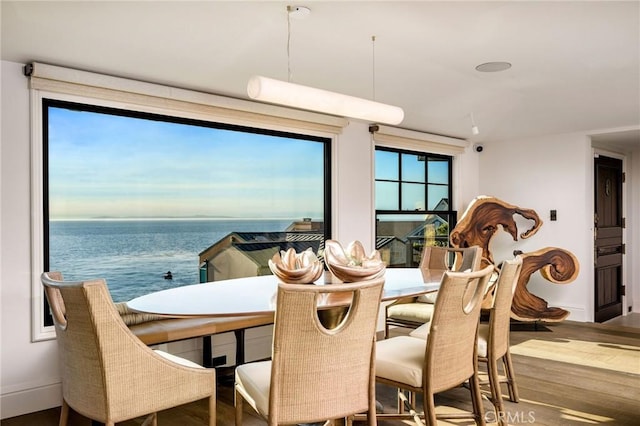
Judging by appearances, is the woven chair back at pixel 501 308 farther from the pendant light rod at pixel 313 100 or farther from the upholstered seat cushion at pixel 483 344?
the pendant light rod at pixel 313 100

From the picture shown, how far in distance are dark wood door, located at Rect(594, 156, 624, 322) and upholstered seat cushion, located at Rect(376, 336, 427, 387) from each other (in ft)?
14.4

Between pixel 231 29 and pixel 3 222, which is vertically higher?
pixel 231 29

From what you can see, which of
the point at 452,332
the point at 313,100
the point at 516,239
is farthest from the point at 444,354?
the point at 516,239

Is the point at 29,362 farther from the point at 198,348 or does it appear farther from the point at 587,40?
the point at 587,40

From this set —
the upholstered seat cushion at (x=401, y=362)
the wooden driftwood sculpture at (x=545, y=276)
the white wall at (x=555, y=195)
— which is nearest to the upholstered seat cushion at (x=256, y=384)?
the upholstered seat cushion at (x=401, y=362)

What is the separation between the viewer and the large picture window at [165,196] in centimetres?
340

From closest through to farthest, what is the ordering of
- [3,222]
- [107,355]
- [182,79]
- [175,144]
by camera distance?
[107,355] → [3,222] → [182,79] → [175,144]

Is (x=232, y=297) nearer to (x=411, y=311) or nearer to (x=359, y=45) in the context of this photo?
(x=359, y=45)

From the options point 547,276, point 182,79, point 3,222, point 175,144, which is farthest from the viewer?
point 547,276

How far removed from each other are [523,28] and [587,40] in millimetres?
463

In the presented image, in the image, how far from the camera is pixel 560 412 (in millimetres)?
3074

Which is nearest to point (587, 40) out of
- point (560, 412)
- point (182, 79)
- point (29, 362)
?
point (560, 412)

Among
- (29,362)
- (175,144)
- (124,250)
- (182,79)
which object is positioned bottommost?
(29,362)

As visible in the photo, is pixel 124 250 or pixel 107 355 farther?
pixel 124 250
